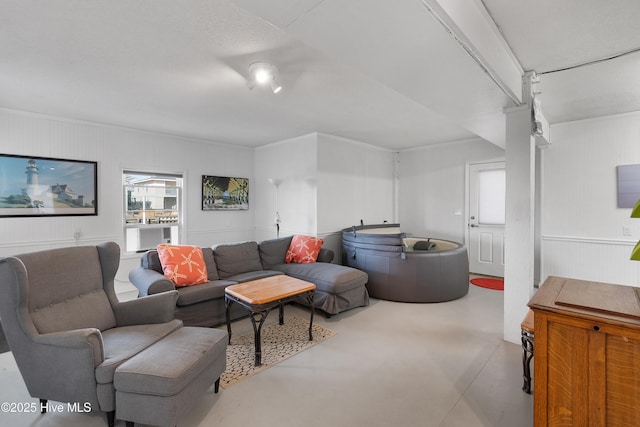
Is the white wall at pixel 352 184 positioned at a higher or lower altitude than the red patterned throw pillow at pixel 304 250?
higher

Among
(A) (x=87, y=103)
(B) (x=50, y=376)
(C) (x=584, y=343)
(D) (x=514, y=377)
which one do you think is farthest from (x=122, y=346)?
(A) (x=87, y=103)

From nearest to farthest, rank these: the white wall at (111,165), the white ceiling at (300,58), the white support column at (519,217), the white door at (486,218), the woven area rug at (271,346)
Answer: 1. the white ceiling at (300,58)
2. the woven area rug at (271,346)
3. the white support column at (519,217)
4. the white wall at (111,165)
5. the white door at (486,218)

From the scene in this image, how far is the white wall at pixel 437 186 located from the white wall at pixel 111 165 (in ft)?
11.4

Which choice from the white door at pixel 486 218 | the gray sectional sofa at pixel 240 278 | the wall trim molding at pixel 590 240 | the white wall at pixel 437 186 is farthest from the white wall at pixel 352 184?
the wall trim molding at pixel 590 240

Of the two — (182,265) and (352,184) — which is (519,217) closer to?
(352,184)

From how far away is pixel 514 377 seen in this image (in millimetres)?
2240

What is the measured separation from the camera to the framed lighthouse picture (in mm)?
3732

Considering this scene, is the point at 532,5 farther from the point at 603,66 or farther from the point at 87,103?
the point at 87,103

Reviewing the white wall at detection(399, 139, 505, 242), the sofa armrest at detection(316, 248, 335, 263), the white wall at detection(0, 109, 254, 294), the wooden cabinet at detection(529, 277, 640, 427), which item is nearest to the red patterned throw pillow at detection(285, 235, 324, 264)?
the sofa armrest at detection(316, 248, 335, 263)

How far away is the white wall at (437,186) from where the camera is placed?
5480mm

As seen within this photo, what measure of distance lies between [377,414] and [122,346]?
1.69 m

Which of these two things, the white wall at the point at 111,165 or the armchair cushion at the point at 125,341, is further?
the white wall at the point at 111,165

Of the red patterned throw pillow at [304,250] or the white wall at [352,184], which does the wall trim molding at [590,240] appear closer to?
the white wall at [352,184]

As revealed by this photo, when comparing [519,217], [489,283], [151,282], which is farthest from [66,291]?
[489,283]
